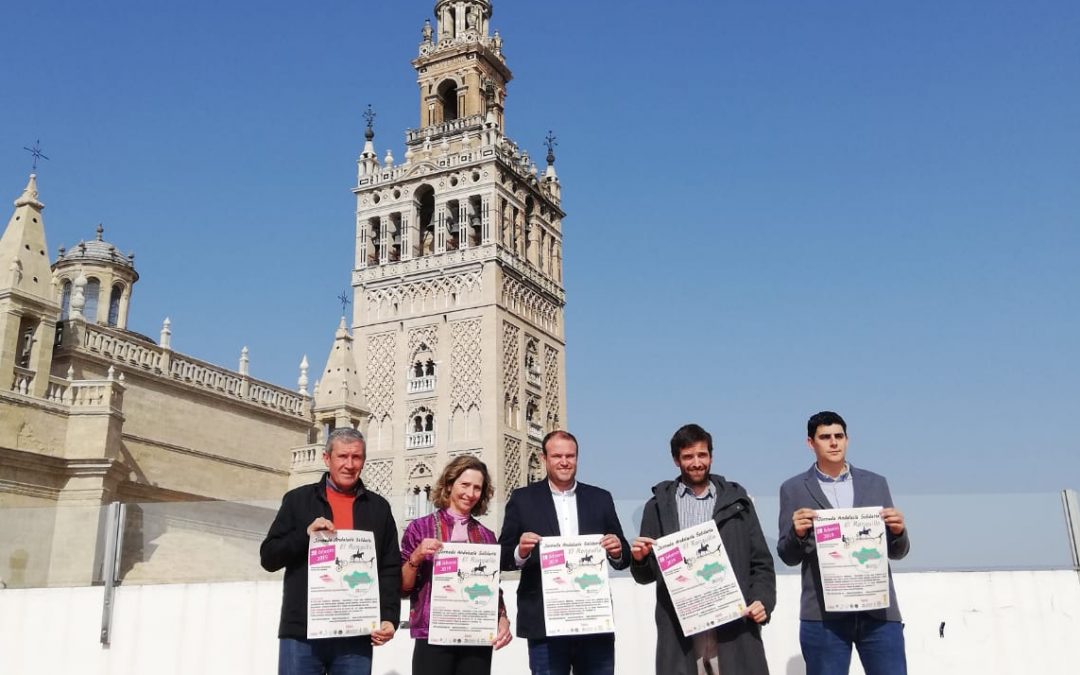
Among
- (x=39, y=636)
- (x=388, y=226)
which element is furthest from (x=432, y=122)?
(x=39, y=636)

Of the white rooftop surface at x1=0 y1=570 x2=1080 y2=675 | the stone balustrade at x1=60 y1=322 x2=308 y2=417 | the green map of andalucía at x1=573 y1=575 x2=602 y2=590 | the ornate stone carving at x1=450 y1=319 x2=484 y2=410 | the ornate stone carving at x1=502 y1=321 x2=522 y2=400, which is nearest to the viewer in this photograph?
the green map of andalucía at x1=573 y1=575 x2=602 y2=590

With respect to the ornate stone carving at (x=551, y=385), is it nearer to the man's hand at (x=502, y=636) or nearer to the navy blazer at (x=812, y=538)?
the man's hand at (x=502, y=636)

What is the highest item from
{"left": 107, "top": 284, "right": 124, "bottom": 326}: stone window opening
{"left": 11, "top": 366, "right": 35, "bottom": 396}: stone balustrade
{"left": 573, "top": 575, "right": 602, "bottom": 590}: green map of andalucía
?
{"left": 107, "top": 284, "right": 124, "bottom": 326}: stone window opening

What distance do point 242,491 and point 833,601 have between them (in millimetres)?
19251

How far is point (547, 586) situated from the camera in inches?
205

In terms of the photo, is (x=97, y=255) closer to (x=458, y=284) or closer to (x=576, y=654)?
(x=458, y=284)

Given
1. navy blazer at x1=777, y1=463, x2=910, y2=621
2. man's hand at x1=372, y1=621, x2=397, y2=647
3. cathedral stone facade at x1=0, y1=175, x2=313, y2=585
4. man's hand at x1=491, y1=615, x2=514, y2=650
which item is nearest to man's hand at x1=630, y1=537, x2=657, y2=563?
navy blazer at x1=777, y1=463, x2=910, y2=621

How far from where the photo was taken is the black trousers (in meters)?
5.25

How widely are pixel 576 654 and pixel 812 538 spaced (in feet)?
4.72

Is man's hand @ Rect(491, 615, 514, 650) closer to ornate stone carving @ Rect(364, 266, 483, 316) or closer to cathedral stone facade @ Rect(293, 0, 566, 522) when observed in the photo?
cathedral stone facade @ Rect(293, 0, 566, 522)

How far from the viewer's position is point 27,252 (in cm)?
1820

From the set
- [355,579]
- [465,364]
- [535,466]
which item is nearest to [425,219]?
[465,364]

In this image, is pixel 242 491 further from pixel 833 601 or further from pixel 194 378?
pixel 833 601

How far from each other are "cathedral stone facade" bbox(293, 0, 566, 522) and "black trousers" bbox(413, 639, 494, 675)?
2988 cm
